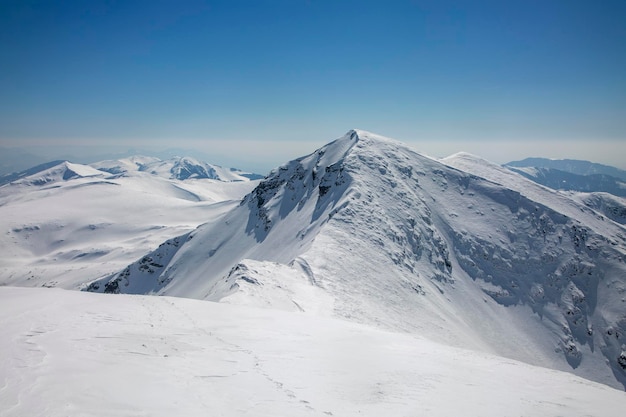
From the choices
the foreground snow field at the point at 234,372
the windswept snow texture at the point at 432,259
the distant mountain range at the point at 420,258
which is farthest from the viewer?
the windswept snow texture at the point at 432,259

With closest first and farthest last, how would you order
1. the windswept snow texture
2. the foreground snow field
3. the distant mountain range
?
1. the foreground snow field
2. the distant mountain range
3. the windswept snow texture

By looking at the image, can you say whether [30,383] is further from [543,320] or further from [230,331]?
[543,320]

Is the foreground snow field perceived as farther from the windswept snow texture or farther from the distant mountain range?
the windswept snow texture

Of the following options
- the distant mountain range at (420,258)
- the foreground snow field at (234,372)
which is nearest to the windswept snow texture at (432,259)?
the distant mountain range at (420,258)

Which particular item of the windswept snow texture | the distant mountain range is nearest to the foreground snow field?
the distant mountain range

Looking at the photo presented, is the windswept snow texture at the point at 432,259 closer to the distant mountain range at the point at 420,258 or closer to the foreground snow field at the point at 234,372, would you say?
the distant mountain range at the point at 420,258

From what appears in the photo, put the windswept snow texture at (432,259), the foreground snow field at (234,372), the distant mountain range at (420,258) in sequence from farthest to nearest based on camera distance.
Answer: the windswept snow texture at (432,259), the distant mountain range at (420,258), the foreground snow field at (234,372)

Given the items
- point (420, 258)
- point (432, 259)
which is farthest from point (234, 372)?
point (432, 259)
